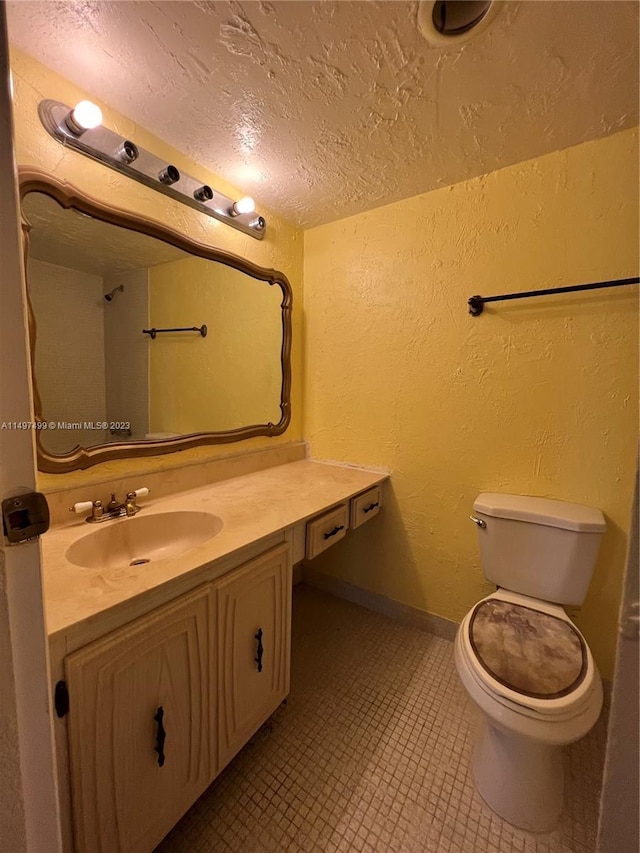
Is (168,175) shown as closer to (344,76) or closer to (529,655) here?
(344,76)

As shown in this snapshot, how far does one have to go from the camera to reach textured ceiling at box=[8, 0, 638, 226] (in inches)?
33.4

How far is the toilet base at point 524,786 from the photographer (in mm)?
989

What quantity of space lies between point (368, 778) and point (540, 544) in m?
0.97

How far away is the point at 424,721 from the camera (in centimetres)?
130

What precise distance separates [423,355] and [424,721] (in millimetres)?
1494

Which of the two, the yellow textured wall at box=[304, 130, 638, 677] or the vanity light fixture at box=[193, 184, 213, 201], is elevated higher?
the vanity light fixture at box=[193, 184, 213, 201]

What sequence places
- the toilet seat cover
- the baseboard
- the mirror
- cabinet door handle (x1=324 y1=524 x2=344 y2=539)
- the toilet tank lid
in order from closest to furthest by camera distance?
the toilet seat cover < the mirror < the toilet tank lid < cabinet door handle (x1=324 y1=524 x2=344 y2=539) < the baseboard

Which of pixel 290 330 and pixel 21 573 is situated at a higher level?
pixel 290 330

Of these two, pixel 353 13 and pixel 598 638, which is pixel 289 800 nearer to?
pixel 598 638

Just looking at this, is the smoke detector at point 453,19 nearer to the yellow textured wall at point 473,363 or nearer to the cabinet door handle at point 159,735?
the yellow textured wall at point 473,363

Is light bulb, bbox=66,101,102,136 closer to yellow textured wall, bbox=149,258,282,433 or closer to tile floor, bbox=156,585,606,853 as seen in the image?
yellow textured wall, bbox=149,258,282,433

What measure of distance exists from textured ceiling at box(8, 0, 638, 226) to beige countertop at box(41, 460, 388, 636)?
1.34 meters

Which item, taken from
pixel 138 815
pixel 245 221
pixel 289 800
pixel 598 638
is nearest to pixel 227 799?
pixel 289 800

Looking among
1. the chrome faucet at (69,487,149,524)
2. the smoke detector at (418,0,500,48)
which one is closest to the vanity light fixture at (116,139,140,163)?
the smoke detector at (418,0,500,48)
